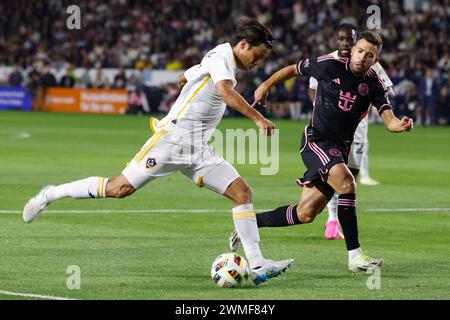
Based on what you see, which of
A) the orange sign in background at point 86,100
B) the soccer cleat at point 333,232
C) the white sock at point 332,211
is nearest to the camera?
the soccer cleat at point 333,232

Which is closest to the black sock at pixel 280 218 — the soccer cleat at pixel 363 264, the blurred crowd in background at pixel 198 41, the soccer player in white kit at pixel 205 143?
the soccer cleat at pixel 363 264

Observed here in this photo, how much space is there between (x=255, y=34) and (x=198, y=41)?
1336 inches

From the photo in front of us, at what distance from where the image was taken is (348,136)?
34.3 feet

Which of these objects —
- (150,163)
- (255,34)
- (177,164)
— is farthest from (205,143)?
(255,34)

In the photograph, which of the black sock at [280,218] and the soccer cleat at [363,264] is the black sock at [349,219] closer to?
the soccer cleat at [363,264]

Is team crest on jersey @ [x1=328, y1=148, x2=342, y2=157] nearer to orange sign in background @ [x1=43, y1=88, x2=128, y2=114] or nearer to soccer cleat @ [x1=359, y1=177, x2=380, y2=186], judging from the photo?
soccer cleat @ [x1=359, y1=177, x2=380, y2=186]

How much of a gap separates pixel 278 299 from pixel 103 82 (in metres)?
33.2

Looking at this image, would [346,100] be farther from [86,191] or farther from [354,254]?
[86,191]

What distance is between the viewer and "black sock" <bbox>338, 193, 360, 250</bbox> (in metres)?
9.93

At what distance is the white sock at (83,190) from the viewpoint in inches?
391

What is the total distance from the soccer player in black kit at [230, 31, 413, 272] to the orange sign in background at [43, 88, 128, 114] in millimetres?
29788


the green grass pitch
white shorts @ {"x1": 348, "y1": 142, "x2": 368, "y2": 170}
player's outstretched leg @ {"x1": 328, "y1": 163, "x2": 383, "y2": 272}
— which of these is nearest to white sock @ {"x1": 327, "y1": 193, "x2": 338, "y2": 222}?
the green grass pitch

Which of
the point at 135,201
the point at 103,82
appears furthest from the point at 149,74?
the point at 135,201

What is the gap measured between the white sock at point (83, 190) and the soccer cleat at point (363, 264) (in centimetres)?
227
